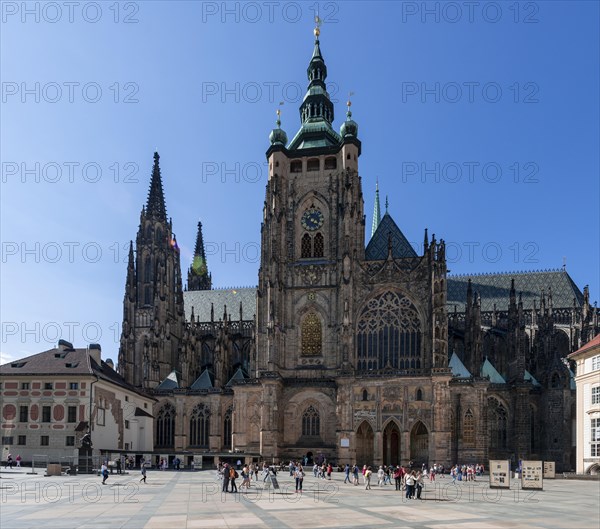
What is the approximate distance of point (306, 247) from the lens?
77500 millimetres

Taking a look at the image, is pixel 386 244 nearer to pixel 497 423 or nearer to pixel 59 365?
pixel 497 423

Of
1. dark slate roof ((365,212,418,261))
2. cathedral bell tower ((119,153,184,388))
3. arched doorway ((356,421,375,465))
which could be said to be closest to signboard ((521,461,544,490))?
arched doorway ((356,421,375,465))

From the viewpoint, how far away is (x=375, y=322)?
73.0 meters

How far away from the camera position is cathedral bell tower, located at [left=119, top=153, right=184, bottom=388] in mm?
90375

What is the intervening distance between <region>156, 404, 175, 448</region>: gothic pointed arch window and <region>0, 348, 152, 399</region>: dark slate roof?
725 inches

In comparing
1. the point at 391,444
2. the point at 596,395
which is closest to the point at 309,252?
the point at 391,444

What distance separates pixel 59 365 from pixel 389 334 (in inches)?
1289

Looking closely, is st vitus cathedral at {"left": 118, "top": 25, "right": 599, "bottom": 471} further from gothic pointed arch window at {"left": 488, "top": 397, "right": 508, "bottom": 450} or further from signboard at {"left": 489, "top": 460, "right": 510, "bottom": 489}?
signboard at {"left": 489, "top": 460, "right": 510, "bottom": 489}

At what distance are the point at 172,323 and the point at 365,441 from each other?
36.0m

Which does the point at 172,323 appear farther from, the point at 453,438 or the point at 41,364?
the point at 453,438

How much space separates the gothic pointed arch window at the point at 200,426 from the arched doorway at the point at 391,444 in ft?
72.4

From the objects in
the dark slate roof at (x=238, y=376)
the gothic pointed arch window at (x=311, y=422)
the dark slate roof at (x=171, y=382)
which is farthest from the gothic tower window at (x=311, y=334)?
the dark slate roof at (x=171, y=382)

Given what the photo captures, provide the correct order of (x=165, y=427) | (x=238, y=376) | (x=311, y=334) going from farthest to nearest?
(x=165, y=427) < (x=238, y=376) < (x=311, y=334)

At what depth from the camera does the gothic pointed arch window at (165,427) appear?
82.4 metres
